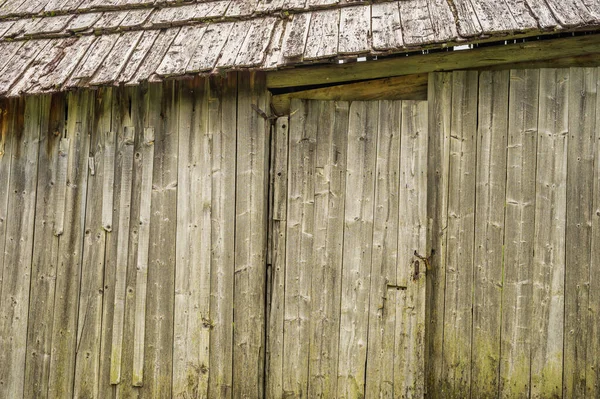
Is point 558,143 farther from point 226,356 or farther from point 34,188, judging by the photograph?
point 34,188

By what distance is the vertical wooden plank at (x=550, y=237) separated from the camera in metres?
3.30

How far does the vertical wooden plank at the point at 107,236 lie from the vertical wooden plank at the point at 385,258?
201 cm

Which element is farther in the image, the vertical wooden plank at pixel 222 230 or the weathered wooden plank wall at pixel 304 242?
the vertical wooden plank at pixel 222 230

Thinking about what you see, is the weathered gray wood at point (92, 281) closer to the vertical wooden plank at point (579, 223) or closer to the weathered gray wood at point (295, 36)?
the weathered gray wood at point (295, 36)

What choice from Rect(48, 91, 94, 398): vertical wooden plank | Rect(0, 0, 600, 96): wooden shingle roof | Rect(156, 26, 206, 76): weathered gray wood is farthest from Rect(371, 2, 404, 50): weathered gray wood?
Rect(48, 91, 94, 398): vertical wooden plank

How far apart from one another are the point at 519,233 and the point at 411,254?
78 cm

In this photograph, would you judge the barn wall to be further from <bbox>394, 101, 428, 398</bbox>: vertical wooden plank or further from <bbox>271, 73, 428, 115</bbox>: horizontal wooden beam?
<bbox>394, 101, 428, 398</bbox>: vertical wooden plank

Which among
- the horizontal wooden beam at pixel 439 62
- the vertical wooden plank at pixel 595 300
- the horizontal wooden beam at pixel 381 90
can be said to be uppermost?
the horizontal wooden beam at pixel 439 62

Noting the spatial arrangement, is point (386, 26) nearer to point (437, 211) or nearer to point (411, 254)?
point (437, 211)

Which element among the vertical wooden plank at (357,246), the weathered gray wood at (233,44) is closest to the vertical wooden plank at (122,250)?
the weathered gray wood at (233,44)

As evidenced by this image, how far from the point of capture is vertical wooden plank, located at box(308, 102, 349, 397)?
3.48 meters

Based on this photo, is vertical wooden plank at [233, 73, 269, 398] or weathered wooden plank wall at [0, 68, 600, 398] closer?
weathered wooden plank wall at [0, 68, 600, 398]

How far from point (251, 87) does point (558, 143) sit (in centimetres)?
229

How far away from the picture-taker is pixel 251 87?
363 cm
